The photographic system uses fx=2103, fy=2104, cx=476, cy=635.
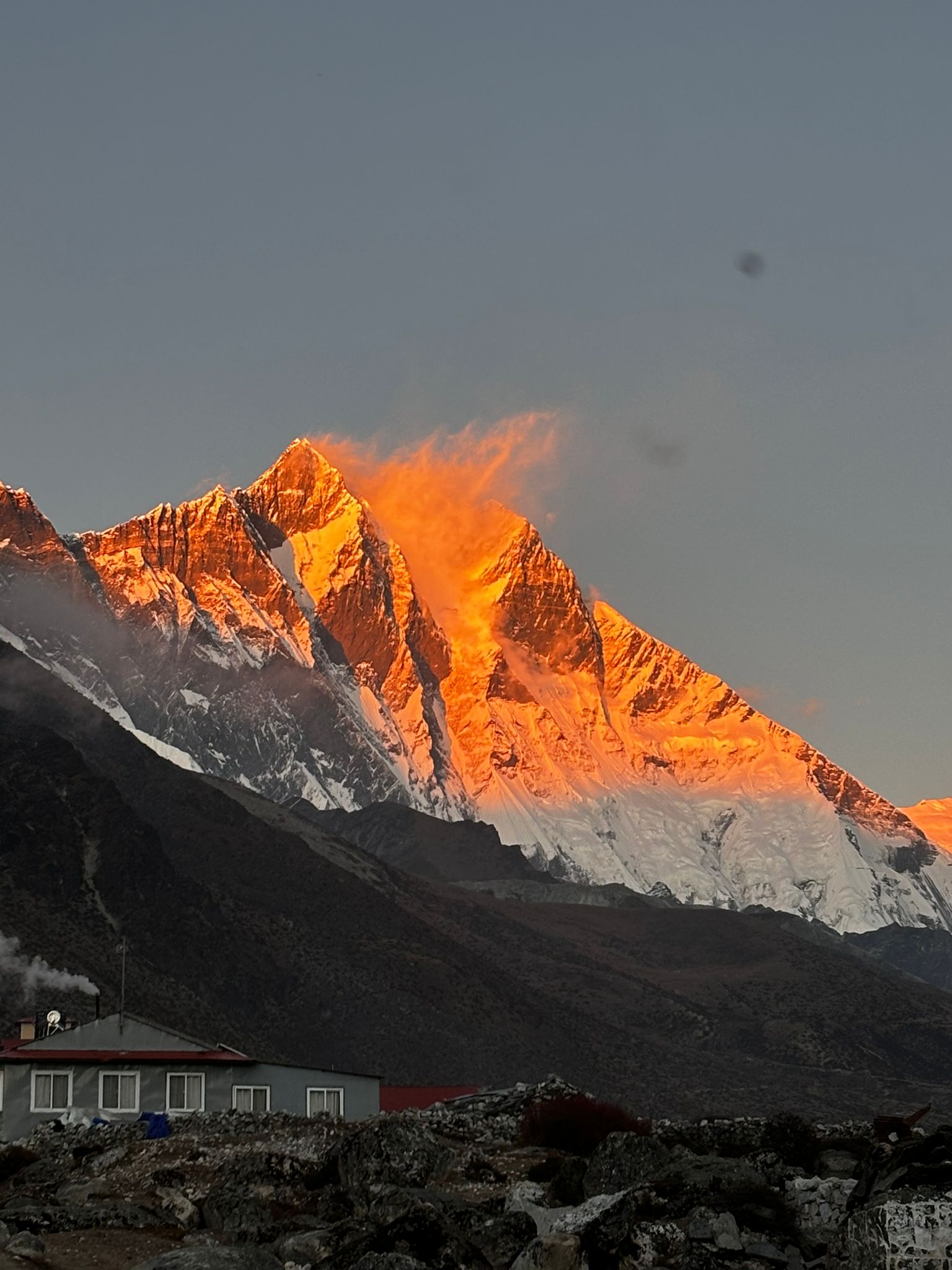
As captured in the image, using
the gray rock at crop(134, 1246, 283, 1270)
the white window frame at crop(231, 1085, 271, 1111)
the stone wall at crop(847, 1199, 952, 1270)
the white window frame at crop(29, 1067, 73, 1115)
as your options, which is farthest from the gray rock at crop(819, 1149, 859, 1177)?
the white window frame at crop(29, 1067, 73, 1115)

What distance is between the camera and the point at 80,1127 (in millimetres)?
48844

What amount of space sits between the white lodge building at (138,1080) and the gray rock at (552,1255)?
76.7 feet

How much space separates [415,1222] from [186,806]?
542ft

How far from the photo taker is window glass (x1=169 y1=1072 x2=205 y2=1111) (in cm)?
5250

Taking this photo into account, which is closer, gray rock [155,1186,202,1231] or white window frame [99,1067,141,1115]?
gray rock [155,1186,202,1231]

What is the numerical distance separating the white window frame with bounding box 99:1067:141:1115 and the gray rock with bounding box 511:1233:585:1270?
77.4 feet

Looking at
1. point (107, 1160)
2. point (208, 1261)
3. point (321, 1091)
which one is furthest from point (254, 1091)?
point (208, 1261)

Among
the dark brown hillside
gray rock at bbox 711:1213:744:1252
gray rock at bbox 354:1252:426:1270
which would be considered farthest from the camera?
the dark brown hillside

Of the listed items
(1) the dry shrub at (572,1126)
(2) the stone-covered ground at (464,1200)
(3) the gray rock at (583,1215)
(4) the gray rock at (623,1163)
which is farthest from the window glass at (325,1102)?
(3) the gray rock at (583,1215)

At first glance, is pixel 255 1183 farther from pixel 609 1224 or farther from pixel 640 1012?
pixel 640 1012

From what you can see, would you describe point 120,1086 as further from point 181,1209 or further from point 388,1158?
point 181,1209

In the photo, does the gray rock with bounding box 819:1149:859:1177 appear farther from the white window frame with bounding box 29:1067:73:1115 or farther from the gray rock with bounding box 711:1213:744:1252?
the white window frame with bounding box 29:1067:73:1115

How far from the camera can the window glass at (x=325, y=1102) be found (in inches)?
2202

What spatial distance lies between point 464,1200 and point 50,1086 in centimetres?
1796
